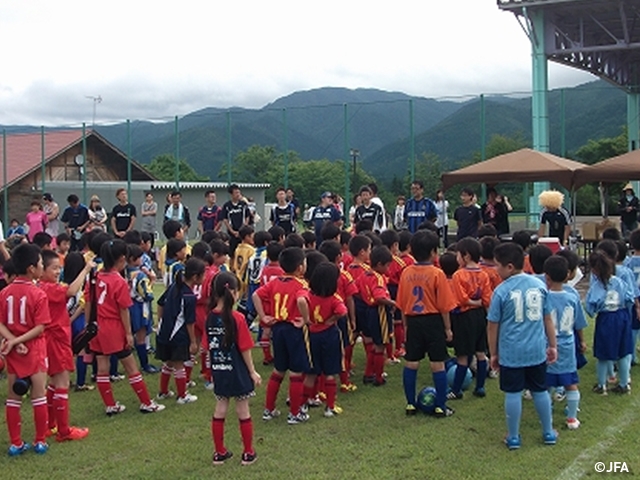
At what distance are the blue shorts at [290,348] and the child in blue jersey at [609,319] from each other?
2660 millimetres

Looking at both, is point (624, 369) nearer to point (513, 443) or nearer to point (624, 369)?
point (624, 369)

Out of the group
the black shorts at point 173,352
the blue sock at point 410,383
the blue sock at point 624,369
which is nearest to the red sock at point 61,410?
the black shorts at point 173,352

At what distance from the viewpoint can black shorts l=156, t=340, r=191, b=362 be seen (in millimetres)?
6328

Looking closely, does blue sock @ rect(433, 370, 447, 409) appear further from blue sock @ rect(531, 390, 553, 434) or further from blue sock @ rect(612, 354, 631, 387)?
blue sock @ rect(612, 354, 631, 387)

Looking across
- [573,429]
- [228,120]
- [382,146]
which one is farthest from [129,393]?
[382,146]

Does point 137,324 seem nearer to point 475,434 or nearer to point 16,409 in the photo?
point 16,409

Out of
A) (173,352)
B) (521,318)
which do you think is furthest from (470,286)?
(173,352)

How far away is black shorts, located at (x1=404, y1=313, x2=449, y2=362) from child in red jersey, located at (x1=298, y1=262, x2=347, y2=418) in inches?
23.2

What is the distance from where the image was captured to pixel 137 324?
736cm

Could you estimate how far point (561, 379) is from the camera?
5395 millimetres

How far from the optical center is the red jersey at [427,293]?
5.67 meters

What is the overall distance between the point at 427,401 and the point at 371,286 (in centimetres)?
127

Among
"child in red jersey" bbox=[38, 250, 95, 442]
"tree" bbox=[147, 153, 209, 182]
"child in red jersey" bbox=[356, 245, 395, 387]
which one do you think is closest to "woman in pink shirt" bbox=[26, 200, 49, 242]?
"tree" bbox=[147, 153, 209, 182]

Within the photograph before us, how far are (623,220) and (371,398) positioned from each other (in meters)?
9.76
